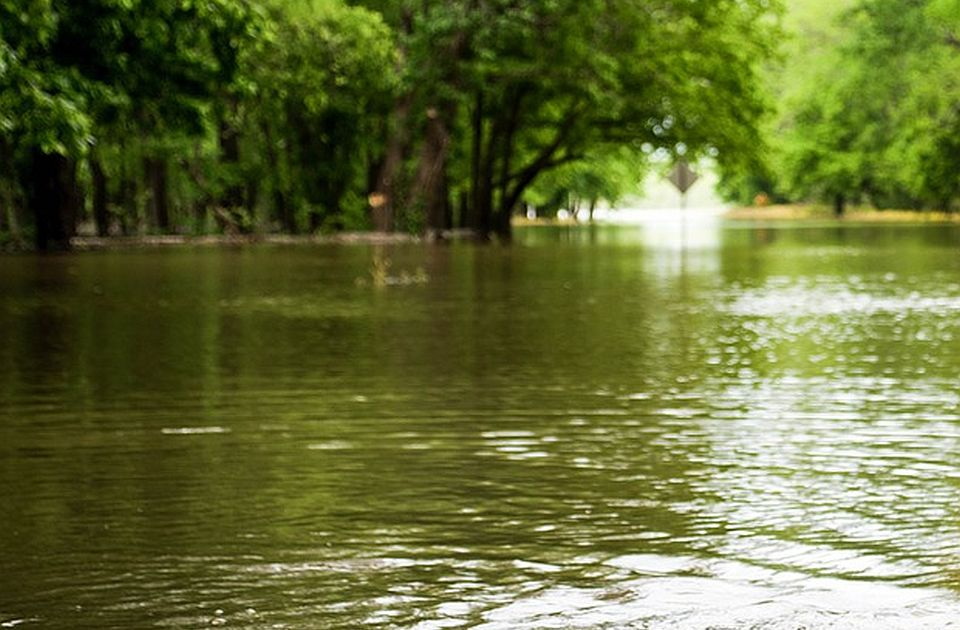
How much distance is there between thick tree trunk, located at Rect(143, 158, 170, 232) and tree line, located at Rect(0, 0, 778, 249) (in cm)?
7

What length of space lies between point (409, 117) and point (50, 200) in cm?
1384

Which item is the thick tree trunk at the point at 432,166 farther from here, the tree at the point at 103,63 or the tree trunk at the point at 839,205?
the tree trunk at the point at 839,205

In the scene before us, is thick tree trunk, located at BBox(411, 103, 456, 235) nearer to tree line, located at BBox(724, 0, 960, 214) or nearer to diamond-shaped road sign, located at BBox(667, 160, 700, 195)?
diamond-shaped road sign, located at BBox(667, 160, 700, 195)

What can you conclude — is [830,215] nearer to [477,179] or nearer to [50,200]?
[477,179]

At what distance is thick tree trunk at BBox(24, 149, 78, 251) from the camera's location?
1752 inches

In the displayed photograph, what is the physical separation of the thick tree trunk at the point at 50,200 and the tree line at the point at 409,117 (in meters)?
0.05

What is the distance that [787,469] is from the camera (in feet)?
29.1

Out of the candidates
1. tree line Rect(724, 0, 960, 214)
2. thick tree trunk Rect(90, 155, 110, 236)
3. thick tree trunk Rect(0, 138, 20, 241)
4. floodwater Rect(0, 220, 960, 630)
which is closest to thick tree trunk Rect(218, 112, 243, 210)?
thick tree trunk Rect(90, 155, 110, 236)

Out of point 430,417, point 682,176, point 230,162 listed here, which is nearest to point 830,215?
point 682,176

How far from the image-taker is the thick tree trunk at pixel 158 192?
56562 mm

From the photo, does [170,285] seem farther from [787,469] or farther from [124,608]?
[124,608]

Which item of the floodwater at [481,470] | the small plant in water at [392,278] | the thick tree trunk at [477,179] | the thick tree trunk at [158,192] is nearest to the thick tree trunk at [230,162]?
the thick tree trunk at [158,192]

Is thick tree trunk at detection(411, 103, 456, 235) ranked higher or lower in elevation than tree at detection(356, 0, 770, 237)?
lower

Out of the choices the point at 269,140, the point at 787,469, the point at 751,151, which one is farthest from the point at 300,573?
the point at 751,151
